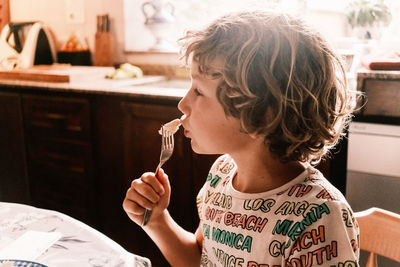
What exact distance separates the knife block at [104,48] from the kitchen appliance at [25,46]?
0.45m

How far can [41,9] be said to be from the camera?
3.17 m

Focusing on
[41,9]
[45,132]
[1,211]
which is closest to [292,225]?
[1,211]

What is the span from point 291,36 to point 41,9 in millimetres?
2881

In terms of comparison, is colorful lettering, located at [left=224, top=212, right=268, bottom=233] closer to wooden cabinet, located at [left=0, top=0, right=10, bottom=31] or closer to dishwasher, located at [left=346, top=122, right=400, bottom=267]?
dishwasher, located at [left=346, top=122, right=400, bottom=267]

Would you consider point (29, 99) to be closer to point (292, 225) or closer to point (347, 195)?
point (347, 195)

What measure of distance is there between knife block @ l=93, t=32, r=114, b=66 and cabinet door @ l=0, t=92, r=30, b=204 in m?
0.59

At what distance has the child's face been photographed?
0.77 meters

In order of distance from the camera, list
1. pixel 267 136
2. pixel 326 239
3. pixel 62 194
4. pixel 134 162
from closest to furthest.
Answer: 1. pixel 326 239
2. pixel 267 136
3. pixel 134 162
4. pixel 62 194

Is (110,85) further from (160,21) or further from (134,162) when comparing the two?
(160,21)

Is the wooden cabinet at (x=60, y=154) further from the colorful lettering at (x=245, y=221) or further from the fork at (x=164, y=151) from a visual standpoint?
the colorful lettering at (x=245, y=221)

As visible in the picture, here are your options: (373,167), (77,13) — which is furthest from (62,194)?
(373,167)

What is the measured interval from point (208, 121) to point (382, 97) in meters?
1.07

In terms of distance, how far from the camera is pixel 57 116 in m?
2.34

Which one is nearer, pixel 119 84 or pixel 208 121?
pixel 208 121
